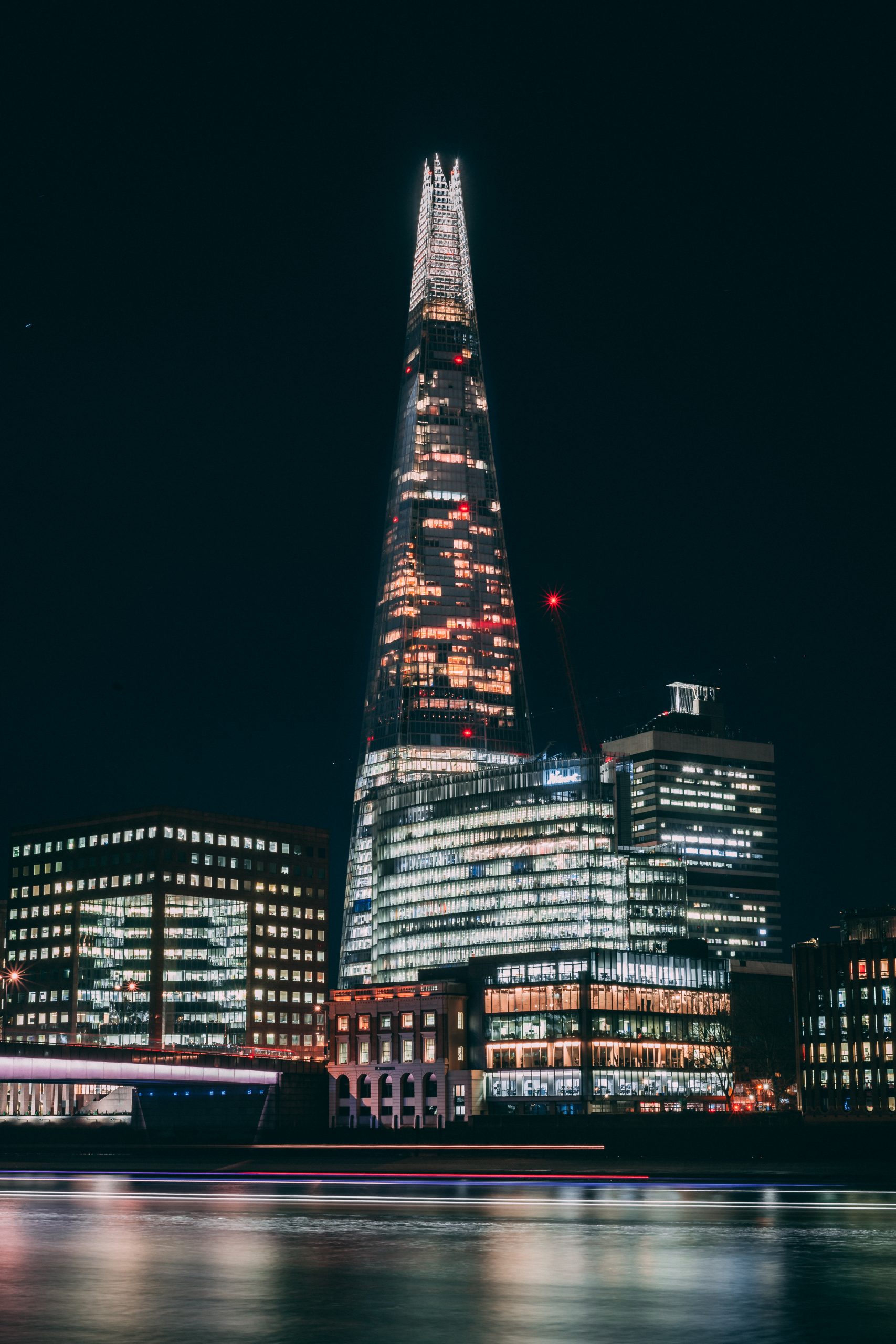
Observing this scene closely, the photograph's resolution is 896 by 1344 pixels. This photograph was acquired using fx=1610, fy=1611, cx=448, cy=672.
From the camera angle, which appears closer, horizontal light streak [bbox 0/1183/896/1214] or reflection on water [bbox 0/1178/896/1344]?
reflection on water [bbox 0/1178/896/1344]

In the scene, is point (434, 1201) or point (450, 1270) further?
point (434, 1201)

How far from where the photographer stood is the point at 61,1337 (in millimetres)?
30141

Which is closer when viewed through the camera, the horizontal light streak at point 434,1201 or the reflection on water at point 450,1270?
the reflection on water at point 450,1270

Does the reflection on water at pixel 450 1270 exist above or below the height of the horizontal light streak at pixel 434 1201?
above

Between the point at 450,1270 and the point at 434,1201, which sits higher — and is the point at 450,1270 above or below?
above

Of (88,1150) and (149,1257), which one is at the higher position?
(149,1257)

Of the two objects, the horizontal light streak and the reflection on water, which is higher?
the reflection on water

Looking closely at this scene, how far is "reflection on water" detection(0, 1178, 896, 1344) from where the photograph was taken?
31.7 meters

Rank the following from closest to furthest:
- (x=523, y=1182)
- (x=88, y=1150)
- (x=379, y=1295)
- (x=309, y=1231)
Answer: (x=379, y=1295) < (x=309, y=1231) < (x=523, y=1182) < (x=88, y=1150)

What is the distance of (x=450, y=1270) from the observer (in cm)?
4128

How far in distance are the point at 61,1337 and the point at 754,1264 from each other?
64.7ft

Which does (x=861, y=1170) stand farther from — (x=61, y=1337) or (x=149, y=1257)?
(x=61, y=1337)

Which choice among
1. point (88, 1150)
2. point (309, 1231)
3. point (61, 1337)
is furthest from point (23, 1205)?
point (88, 1150)

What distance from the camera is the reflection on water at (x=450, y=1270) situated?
31672 millimetres
